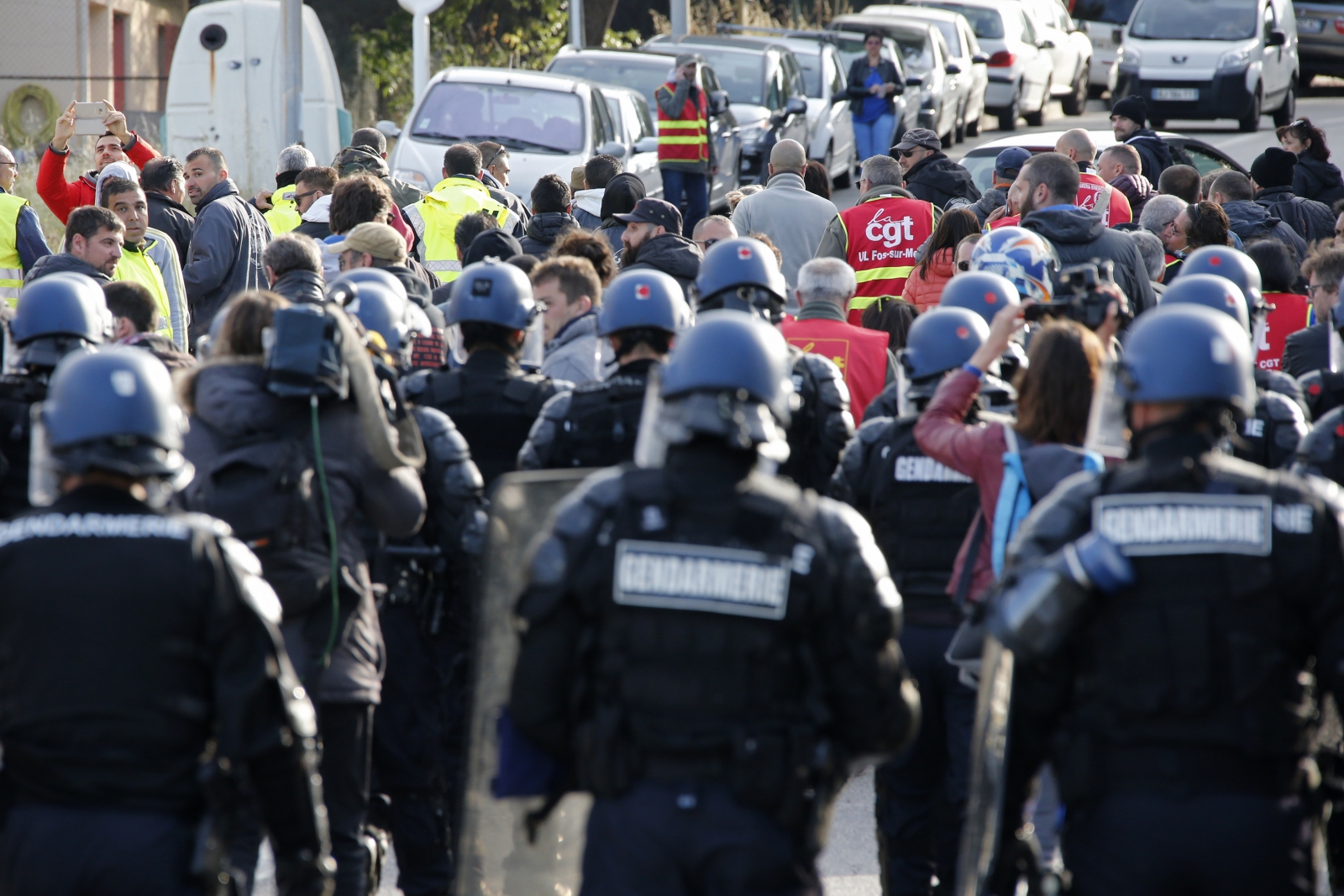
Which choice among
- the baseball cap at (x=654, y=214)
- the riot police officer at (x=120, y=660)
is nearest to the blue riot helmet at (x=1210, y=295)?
the riot police officer at (x=120, y=660)

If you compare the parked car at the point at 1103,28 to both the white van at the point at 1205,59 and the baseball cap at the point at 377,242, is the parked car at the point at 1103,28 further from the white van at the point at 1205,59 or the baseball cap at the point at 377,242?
the baseball cap at the point at 377,242

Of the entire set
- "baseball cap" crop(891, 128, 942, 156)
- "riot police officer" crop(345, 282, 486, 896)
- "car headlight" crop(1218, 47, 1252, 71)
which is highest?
"car headlight" crop(1218, 47, 1252, 71)

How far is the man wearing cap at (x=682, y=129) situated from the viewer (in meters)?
A: 15.6

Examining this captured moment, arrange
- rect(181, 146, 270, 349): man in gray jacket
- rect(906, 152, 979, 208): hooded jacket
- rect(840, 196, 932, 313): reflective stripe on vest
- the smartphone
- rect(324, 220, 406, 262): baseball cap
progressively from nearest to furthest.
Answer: rect(324, 220, 406, 262): baseball cap, rect(181, 146, 270, 349): man in gray jacket, rect(840, 196, 932, 313): reflective stripe on vest, the smartphone, rect(906, 152, 979, 208): hooded jacket

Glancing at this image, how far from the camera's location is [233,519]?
4527 mm

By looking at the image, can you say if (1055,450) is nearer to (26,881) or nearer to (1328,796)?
(1328,796)

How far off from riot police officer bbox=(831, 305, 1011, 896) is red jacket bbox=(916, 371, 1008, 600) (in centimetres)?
15

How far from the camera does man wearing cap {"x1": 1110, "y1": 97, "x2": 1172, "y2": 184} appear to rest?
1330 centimetres

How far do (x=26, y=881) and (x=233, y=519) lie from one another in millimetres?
1366

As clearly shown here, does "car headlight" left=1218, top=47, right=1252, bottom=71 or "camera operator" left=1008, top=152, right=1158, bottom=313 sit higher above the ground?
"car headlight" left=1218, top=47, right=1252, bottom=71

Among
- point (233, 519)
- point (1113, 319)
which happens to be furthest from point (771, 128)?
point (233, 519)

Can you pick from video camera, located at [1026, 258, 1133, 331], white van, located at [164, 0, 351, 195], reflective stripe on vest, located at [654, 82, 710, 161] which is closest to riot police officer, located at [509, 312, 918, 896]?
video camera, located at [1026, 258, 1133, 331]

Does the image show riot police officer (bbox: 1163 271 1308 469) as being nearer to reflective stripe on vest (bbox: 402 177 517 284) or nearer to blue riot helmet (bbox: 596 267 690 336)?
blue riot helmet (bbox: 596 267 690 336)

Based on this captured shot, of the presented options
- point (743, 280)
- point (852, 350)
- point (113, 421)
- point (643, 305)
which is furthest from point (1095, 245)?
point (113, 421)
